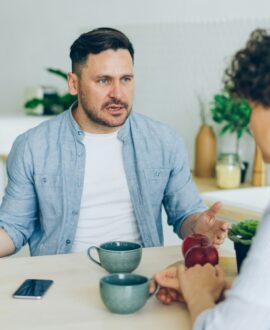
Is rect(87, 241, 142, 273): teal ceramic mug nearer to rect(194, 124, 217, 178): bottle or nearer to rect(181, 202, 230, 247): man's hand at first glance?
rect(181, 202, 230, 247): man's hand

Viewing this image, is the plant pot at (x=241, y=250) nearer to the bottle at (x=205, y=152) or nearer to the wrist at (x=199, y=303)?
the wrist at (x=199, y=303)

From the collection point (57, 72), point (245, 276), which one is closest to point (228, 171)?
point (57, 72)

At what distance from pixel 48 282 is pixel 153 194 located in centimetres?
82

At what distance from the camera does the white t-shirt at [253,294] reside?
1.12 metres

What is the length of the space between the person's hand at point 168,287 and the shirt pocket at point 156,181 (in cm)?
86

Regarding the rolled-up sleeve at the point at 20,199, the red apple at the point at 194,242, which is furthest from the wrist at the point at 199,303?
the rolled-up sleeve at the point at 20,199

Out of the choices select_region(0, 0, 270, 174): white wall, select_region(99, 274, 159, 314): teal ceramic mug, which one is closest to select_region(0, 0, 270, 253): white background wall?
select_region(0, 0, 270, 174): white wall

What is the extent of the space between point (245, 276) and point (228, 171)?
1.97 m

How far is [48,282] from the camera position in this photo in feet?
5.14

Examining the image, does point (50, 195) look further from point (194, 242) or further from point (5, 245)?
point (194, 242)

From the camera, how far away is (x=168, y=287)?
56.9 inches

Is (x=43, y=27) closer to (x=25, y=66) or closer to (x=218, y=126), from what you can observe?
(x=25, y=66)

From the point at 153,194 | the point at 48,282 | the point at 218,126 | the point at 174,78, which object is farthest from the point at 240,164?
the point at 48,282

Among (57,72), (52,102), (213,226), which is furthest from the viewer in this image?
(52,102)
